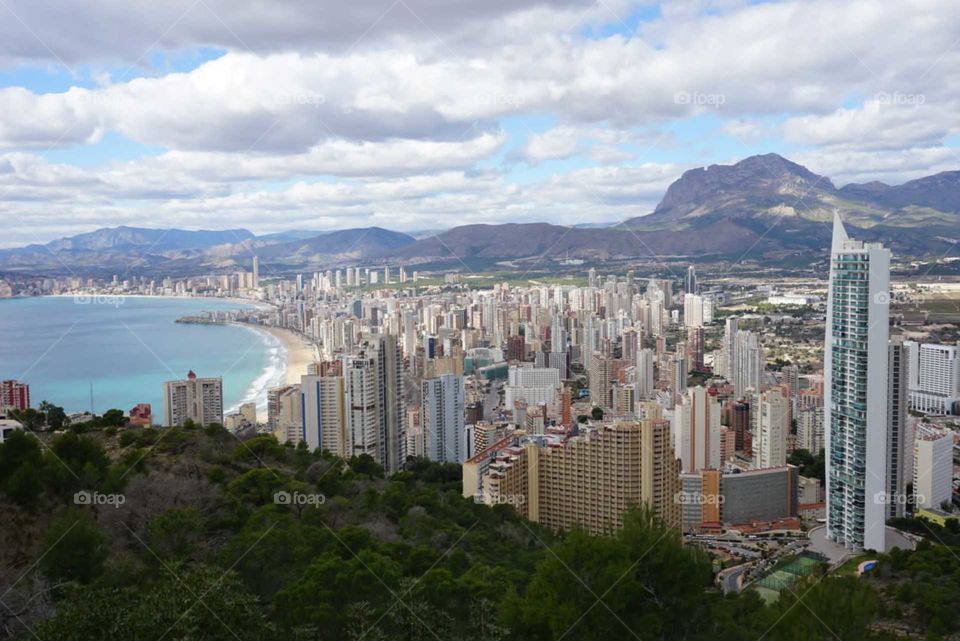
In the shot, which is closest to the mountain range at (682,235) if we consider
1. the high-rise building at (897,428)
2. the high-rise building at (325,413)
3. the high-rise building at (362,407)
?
the high-rise building at (325,413)

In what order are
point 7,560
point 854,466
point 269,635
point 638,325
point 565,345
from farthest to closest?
point 638,325 < point 565,345 < point 854,466 < point 7,560 < point 269,635

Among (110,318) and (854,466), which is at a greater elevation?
(110,318)

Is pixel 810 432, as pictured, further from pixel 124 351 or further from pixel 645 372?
pixel 124 351

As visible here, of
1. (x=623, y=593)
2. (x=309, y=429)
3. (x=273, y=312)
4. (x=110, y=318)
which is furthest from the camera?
(x=273, y=312)

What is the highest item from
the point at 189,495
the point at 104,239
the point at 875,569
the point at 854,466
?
the point at 104,239

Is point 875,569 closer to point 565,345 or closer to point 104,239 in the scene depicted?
point 104,239

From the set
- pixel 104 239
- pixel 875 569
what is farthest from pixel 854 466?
pixel 104 239

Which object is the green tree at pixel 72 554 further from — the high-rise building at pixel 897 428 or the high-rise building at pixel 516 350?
the high-rise building at pixel 516 350
